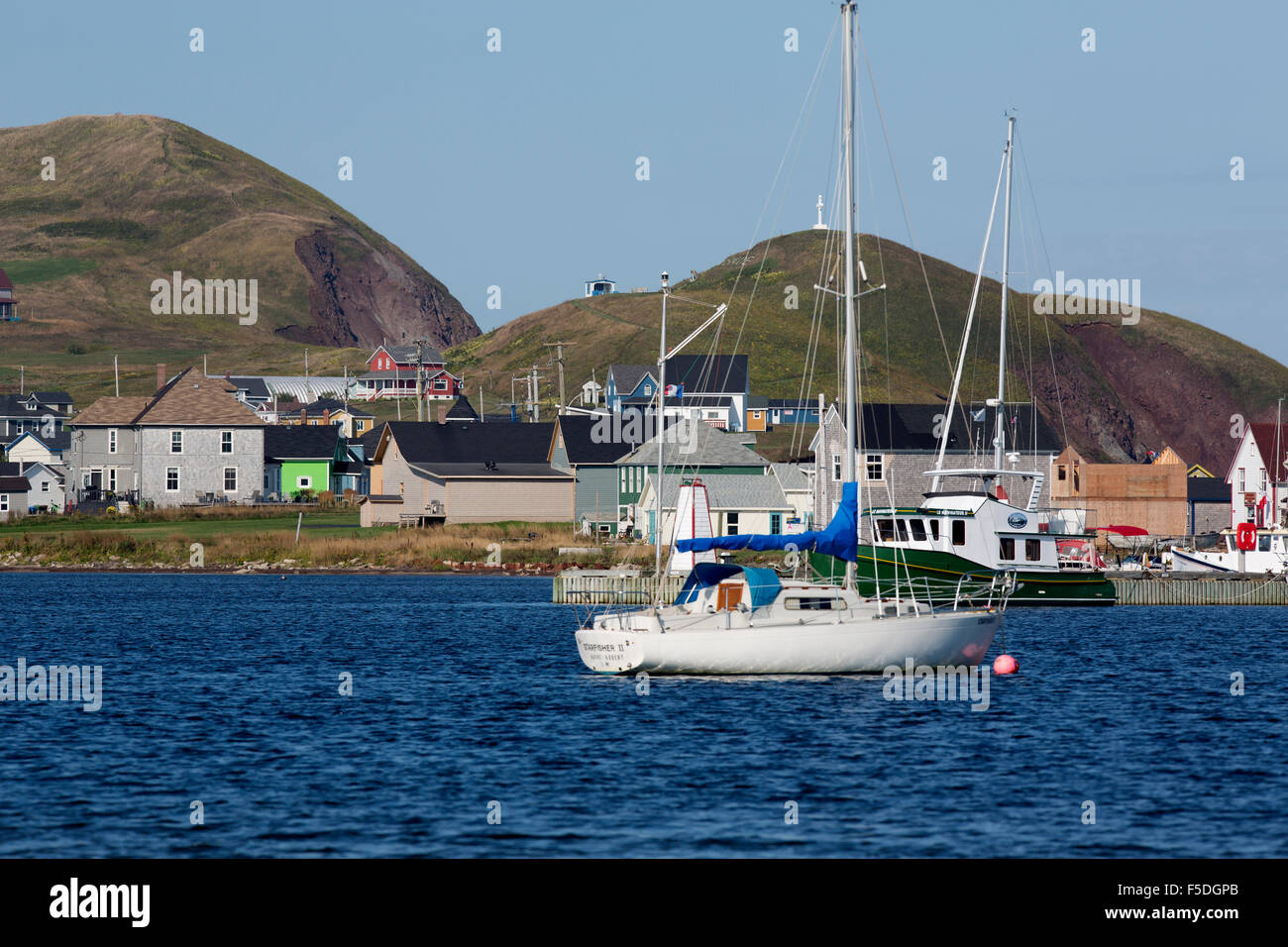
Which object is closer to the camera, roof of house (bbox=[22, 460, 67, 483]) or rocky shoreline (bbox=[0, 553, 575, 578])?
rocky shoreline (bbox=[0, 553, 575, 578])

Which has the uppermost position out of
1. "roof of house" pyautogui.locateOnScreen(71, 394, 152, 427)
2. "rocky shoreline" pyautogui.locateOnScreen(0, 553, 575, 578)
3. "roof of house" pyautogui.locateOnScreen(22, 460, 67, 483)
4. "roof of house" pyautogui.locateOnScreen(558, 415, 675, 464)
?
"roof of house" pyautogui.locateOnScreen(71, 394, 152, 427)

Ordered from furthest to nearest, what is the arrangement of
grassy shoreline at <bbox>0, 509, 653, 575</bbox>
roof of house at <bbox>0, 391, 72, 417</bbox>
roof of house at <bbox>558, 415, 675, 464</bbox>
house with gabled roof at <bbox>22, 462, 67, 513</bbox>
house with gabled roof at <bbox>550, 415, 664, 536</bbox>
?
roof of house at <bbox>0, 391, 72, 417</bbox> < house with gabled roof at <bbox>22, 462, 67, 513</bbox> < roof of house at <bbox>558, 415, 675, 464</bbox> < house with gabled roof at <bbox>550, 415, 664, 536</bbox> < grassy shoreline at <bbox>0, 509, 653, 575</bbox>

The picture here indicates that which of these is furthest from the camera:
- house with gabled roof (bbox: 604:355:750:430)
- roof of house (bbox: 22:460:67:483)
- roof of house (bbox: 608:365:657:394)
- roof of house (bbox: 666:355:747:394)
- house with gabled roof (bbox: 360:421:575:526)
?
roof of house (bbox: 608:365:657:394)

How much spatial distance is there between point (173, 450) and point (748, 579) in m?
89.8

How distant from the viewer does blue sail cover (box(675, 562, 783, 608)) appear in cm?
3869

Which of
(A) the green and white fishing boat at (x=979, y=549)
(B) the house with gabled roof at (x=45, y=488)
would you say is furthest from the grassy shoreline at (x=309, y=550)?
(A) the green and white fishing boat at (x=979, y=549)

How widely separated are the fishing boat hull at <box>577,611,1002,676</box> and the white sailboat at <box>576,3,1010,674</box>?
24mm

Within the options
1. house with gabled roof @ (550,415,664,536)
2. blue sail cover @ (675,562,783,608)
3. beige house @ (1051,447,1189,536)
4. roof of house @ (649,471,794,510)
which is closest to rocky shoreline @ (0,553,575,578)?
roof of house @ (649,471,794,510)

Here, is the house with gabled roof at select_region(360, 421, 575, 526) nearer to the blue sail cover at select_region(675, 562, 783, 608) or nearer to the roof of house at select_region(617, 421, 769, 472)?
the roof of house at select_region(617, 421, 769, 472)

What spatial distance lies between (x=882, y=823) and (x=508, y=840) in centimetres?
592

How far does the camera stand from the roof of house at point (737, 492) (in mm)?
92062

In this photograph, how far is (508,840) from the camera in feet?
77.1

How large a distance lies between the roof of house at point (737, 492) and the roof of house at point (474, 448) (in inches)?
612
